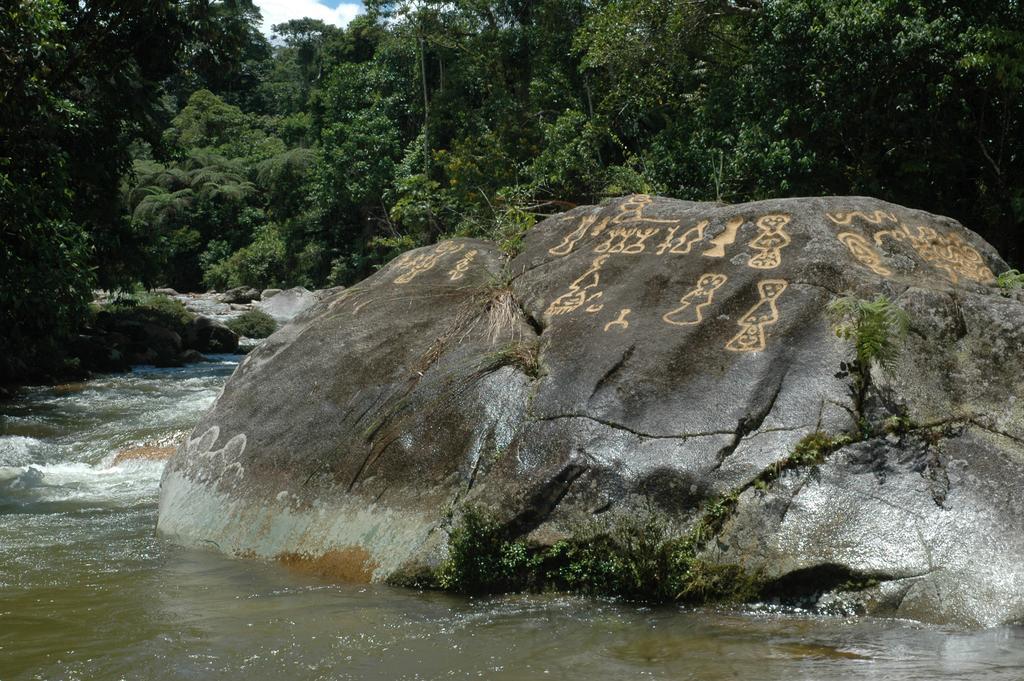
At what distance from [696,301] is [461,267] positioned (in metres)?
1.99

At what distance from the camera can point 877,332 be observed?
181 inches

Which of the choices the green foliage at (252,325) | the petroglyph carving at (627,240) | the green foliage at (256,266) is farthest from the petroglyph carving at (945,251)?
the green foliage at (256,266)

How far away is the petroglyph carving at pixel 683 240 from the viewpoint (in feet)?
18.8

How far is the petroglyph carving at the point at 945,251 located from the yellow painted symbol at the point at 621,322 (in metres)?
1.39

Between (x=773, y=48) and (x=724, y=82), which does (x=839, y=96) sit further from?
(x=724, y=82)

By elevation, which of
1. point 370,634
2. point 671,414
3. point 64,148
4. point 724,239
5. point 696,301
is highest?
point 64,148

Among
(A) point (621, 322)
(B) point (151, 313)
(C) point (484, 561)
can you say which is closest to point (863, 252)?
(A) point (621, 322)

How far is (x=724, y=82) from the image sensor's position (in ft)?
50.2

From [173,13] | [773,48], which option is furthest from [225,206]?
[773,48]

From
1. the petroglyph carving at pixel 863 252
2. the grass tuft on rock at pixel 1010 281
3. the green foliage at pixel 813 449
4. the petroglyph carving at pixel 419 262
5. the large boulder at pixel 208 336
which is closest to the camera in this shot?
the green foliage at pixel 813 449

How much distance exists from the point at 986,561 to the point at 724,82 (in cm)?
1239

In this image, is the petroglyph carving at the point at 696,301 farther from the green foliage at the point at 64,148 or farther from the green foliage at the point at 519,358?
the green foliage at the point at 64,148

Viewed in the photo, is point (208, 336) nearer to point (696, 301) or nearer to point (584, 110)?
point (584, 110)

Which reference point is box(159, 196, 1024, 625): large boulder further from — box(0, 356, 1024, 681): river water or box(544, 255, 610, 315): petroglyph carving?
box(0, 356, 1024, 681): river water
